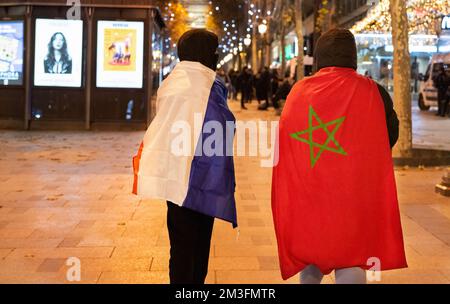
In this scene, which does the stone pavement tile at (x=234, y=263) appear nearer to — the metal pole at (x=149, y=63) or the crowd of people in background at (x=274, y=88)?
the metal pole at (x=149, y=63)

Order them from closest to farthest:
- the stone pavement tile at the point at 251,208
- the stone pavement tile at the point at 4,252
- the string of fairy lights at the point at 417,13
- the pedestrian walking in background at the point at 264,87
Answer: the stone pavement tile at the point at 4,252 < the stone pavement tile at the point at 251,208 < the string of fairy lights at the point at 417,13 < the pedestrian walking in background at the point at 264,87

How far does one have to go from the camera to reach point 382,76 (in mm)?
39344

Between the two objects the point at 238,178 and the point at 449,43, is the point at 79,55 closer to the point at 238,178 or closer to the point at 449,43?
the point at 238,178

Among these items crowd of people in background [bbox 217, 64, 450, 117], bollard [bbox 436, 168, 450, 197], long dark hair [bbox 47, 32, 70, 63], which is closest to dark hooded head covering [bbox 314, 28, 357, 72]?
bollard [bbox 436, 168, 450, 197]

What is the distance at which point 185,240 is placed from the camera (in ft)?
12.1

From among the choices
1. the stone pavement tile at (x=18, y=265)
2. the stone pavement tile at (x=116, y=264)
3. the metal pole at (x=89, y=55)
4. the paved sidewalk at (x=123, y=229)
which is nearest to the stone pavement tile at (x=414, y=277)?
the paved sidewalk at (x=123, y=229)

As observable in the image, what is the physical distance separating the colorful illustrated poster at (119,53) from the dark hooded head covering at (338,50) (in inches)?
518

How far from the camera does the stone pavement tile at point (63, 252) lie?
538 centimetres

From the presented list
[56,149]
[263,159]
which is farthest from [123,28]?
[263,159]

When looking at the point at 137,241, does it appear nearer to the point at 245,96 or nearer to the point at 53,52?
the point at 53,52

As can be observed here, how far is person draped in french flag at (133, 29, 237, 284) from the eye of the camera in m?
3.65

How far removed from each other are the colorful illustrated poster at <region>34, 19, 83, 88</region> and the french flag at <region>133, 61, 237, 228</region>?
13.1 metres
